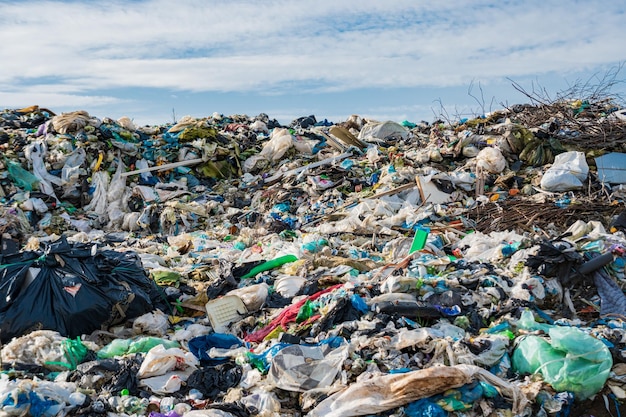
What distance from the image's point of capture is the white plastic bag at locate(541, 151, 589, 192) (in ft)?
23.2

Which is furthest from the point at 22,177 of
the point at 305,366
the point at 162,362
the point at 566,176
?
the point at 566,176

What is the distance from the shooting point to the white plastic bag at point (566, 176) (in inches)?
278

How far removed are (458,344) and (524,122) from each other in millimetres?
6832

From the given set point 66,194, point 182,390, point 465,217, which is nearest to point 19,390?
point 182,390

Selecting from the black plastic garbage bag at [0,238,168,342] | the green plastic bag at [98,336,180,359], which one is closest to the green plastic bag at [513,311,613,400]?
the green plastic bag at [98,336,180,359]

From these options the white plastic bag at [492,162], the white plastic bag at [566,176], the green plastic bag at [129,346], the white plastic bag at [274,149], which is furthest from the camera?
the white plastic bag at [274,149]

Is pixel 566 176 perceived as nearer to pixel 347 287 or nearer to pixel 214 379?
pixel 347 287

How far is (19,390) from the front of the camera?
312cm

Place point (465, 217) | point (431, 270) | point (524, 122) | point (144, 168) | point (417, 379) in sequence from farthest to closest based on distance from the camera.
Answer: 1. point (144, 168)
2. point (524, 122)
3. point (465, 217)
4. point (431, 270)
5. point (417, 379)

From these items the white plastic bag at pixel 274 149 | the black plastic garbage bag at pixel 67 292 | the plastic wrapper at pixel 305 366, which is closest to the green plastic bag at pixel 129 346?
Answer: the black plastic garbage bag at pixel 67 292

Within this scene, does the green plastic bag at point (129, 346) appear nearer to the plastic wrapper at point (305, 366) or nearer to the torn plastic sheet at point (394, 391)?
the plastic wrapper at point (305, 366)

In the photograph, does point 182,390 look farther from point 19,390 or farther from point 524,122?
point 524,122

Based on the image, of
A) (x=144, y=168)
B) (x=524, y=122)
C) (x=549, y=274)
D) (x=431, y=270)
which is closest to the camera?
(x=549, y=274)

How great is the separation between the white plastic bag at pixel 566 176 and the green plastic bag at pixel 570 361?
409 centimetres
